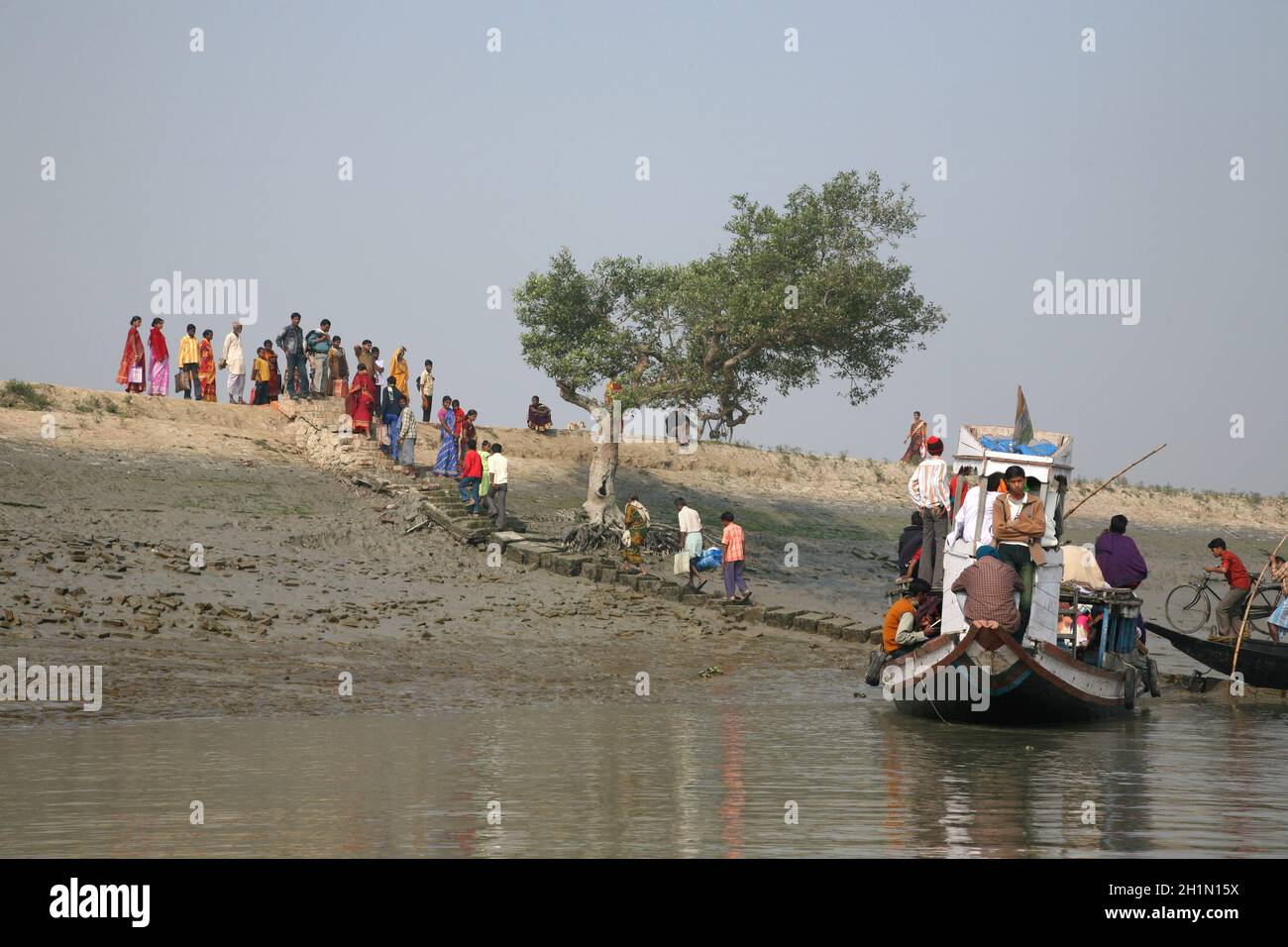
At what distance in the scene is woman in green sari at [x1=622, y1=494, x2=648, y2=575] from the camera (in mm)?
26203

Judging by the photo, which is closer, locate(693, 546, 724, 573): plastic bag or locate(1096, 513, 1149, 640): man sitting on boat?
locate(1096, 513, 1149, 640): man sitting on boat

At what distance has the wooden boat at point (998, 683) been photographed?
14812 millimetres

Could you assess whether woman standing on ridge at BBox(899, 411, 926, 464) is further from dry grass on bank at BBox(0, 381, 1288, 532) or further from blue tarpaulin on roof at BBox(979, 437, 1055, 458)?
blue tarpaulin on roof at BBox(979, 437, 1055, 458)

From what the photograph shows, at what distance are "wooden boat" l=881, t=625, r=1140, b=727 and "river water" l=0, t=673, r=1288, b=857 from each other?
0.30m

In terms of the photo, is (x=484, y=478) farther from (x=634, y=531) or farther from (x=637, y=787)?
(x=637, y=787)

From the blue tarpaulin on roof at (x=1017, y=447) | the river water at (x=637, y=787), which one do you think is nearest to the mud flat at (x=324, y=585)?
the river water at (x=637, y=787)

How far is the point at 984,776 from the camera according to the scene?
40.2 feet

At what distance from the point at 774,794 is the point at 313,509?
17686 millimetres

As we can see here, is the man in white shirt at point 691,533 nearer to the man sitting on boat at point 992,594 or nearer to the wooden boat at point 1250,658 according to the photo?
the wooden boat at point 1250,658

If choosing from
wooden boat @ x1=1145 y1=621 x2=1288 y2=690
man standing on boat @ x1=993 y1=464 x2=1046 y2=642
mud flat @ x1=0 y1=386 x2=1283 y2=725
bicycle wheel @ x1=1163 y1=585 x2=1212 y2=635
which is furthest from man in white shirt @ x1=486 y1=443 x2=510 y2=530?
man standing on boat @ x1=993 y1=464 x2=1046 y2=642

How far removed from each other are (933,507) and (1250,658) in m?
5.58

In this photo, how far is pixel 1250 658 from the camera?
19.0m
